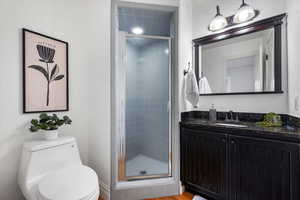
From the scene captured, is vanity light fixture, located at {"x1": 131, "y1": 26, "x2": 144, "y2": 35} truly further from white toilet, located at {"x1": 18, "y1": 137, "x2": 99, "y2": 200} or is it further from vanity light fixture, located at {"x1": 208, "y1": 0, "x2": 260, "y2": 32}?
white toilet, located at {"x1": 18, "y1": 137, "x2": 99, "y2": 200}

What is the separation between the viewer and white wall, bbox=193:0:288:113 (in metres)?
1.65

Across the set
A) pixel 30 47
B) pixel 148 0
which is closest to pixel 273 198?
pixel 148 0

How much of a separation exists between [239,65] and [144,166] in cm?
186

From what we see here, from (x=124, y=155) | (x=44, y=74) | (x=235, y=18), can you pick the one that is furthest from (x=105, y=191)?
(x=235, y=18)

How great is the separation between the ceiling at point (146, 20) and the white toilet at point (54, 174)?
159 cm

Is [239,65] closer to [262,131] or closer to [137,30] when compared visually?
[262,131]

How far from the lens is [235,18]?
1.89 metres

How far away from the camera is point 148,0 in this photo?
1.87 meters

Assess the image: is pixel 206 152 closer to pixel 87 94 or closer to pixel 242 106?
pixel 242 106

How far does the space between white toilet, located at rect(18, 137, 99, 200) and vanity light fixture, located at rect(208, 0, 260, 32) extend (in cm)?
223

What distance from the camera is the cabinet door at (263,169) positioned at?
1.20m

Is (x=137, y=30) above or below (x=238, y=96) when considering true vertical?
above

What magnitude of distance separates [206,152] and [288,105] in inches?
38.0

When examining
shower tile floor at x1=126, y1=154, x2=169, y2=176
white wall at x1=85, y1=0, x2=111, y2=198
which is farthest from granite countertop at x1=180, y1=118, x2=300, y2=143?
white wall at x1=85, y1=0, x2=111, y2=198
